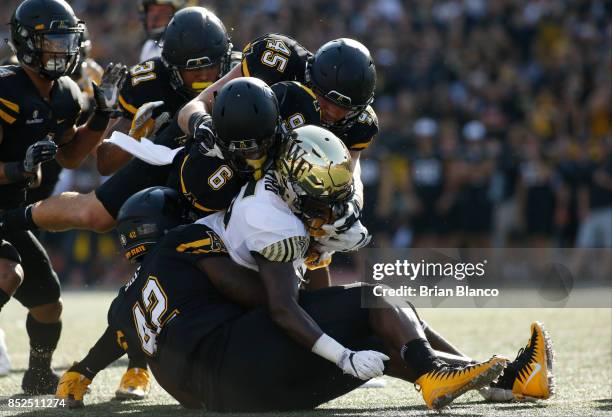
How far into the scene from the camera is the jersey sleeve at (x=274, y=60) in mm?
5305

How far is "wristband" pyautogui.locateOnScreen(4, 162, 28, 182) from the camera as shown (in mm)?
5137

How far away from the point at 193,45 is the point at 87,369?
1.90m

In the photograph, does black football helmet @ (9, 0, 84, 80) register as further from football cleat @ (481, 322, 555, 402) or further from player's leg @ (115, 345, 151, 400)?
football cleat @ (481, 322, 555, 402)

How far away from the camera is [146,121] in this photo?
220 inches

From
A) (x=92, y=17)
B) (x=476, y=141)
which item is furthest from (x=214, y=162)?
(x=92, y=17)

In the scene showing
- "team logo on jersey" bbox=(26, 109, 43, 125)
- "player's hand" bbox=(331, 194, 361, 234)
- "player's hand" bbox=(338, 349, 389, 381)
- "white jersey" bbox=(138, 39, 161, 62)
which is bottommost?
"player's hand" bbox=(338, 349, 389, 381)

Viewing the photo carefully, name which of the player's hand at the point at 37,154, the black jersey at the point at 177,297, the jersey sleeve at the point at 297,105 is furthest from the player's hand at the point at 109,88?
the black jersey at the point at 177,297

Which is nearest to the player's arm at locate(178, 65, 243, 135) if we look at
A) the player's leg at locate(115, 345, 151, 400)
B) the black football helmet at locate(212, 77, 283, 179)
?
the black football helmet at locate(212, 77, 283, 179)

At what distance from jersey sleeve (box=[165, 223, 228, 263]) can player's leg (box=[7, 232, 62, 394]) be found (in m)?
1.47

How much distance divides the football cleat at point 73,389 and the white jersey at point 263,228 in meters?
1.04

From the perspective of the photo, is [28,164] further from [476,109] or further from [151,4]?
[476,109]

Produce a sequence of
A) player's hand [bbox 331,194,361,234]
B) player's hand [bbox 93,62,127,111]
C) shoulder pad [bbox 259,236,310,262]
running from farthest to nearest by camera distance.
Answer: player's hand [bbox 93,62,127,111] → player's hand [bbox 331,194,361,234] → shoulder pad [bbox 259,236,310,262]

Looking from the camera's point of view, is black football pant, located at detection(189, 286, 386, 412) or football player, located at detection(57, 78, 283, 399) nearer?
black football pant, located at detection(189, 286, 386, 412)

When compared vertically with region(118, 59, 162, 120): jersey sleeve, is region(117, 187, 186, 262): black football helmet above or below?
below
